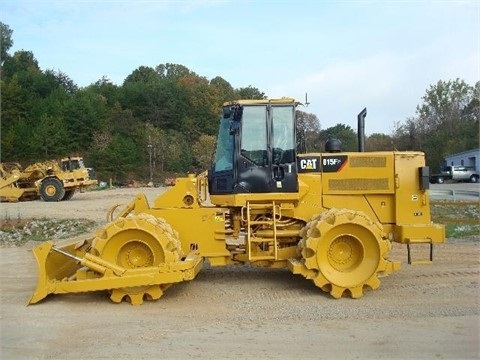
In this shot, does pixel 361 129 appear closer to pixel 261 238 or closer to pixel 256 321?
pixel 261 238

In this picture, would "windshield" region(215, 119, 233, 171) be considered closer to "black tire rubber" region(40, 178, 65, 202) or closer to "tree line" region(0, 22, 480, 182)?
"black tire rubber" region(40, 178, 65, 202)

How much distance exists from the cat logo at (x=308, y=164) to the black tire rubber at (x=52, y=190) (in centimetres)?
2202

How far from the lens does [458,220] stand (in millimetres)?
16016

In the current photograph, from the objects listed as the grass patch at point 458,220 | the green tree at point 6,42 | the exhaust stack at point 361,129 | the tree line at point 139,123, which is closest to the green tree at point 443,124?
the tree line at point 139,123

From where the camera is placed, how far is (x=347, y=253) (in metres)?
8.03

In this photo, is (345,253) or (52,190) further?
(52,190)

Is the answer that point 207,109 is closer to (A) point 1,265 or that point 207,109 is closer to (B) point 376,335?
(A) point 1,265

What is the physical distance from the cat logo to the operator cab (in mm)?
315

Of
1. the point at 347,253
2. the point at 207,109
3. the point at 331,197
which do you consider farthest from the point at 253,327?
the point at 207,109

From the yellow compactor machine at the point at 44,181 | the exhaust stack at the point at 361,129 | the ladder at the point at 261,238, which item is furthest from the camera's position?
the yellow compactor machine at the point at 44,181

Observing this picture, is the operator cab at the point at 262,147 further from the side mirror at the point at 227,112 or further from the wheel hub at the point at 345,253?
the wheel hub at the point at 345,253

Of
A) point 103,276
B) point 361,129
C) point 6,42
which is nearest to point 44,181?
point 103,276

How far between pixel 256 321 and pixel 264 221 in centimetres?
194

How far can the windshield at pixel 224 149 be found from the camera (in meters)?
8.38
